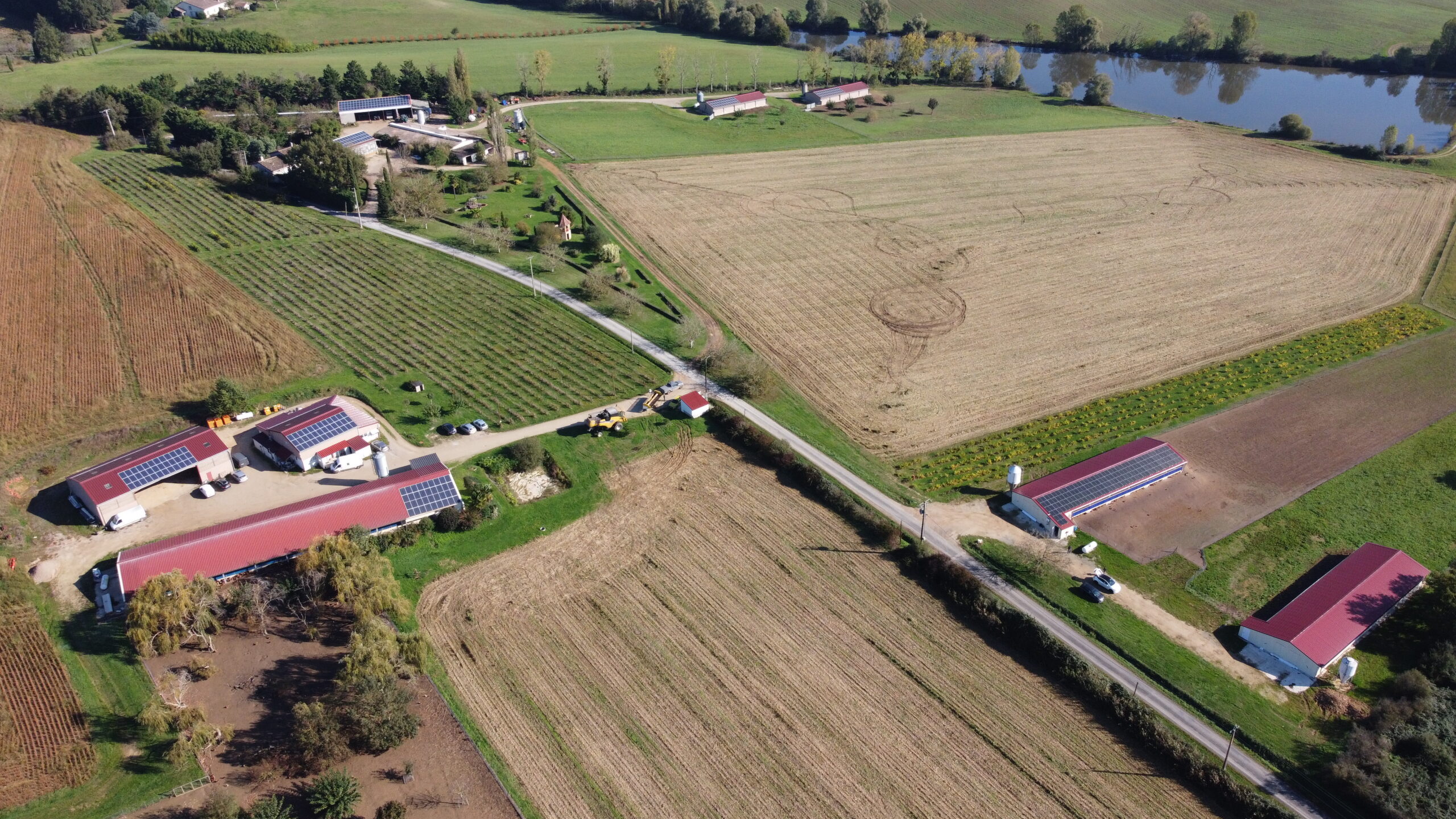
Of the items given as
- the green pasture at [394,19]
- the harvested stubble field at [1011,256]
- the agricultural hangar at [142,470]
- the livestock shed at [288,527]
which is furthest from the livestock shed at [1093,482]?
the green pasture at [394,19]

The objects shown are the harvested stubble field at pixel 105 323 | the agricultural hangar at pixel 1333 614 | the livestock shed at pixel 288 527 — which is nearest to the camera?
the agricultural hangar at pixel 1333 614

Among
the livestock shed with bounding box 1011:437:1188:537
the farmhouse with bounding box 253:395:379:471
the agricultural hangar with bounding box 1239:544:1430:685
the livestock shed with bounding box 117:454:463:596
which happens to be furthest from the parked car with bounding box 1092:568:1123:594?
the farmhouse with bounding box 253:395:379:471

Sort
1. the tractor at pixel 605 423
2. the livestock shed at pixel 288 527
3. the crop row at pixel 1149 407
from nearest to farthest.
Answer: the livestock shed at pixel 288 527
the crop row at pixel 1149 407
the tractor at pixel 605 423

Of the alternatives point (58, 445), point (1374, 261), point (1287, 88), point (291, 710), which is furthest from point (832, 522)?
point (1287, 88)

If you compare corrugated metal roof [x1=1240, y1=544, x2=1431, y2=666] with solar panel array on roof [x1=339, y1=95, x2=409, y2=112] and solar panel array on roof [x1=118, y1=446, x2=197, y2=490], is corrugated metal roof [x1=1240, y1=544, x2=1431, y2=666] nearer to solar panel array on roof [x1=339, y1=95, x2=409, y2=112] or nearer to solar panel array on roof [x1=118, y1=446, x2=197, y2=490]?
solar panel array on roof [x1=118, y1=446, x2=197, y2=490]

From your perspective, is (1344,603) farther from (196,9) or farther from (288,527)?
(196,9)

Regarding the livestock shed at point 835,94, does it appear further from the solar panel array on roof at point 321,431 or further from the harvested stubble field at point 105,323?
the solar panel array on roof at point 321,431

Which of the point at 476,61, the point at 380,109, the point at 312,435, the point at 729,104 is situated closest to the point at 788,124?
the point at 729,104

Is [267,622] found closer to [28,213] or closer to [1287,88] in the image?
[28,213]
